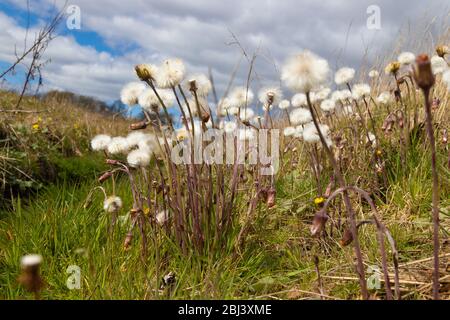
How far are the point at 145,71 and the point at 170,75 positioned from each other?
0.32 ft

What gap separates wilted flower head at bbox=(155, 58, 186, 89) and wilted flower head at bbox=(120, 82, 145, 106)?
0.27 meters

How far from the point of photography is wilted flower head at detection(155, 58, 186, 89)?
1.74 metres

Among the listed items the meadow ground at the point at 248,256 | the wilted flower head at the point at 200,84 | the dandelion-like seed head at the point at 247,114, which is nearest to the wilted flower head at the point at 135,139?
the wilted flower head at the point at 200,84

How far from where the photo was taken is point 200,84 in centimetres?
196

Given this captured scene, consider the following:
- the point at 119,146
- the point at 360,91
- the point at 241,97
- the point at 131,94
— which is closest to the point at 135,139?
the point at 119,146

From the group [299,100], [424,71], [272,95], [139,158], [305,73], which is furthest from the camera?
[299,100]

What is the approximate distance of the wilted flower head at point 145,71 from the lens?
1713mm

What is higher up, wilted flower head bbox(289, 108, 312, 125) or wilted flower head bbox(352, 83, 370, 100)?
wilted flower head bbox(352, 83, 370, 100)

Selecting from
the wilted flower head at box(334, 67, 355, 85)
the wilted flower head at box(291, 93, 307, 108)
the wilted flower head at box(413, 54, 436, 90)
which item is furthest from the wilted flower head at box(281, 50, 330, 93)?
the wilted flower head at box(334, 67, 355, 85)

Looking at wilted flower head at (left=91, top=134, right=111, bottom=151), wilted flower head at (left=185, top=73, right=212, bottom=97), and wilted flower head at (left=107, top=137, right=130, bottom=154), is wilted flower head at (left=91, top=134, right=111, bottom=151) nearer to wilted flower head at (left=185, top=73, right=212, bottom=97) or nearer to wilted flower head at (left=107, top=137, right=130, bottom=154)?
wilted flower head at (left=107, top=137, right=130, bottom=154)

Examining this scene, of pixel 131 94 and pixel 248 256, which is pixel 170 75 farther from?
pixel 248 256

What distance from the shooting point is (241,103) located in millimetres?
2273

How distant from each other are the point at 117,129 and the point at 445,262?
7.72 metres

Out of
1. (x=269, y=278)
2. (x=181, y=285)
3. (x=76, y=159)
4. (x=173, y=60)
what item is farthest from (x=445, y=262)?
(x=76, y=159)
